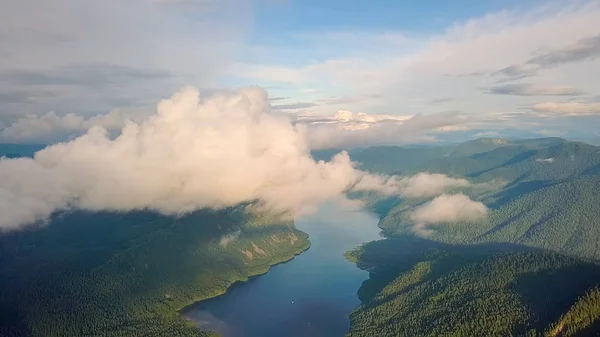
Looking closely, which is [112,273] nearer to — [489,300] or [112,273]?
[112,273]

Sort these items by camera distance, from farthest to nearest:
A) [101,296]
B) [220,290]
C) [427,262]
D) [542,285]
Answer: [220,290], [427,262], [101,296], [542,285]

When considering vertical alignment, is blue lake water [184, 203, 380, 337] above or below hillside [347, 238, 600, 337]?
below

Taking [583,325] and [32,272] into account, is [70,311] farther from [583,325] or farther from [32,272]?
[583,325]

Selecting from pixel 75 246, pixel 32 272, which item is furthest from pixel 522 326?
pixel 75 246

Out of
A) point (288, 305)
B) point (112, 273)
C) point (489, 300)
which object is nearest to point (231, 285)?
point (288, 305)

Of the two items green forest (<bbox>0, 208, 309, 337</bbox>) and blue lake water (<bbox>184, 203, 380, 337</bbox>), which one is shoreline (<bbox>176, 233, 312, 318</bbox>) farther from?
blue lake water (<bbox>184, 203, 380, 337</bbox>)

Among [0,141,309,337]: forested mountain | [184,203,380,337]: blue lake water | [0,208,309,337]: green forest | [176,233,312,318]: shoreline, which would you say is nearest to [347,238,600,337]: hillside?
[184,203,380,337]: blue lake water

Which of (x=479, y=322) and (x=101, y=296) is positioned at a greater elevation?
(x=479, y=322)
